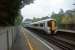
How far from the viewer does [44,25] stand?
148ft

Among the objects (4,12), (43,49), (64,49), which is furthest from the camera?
(64,49)

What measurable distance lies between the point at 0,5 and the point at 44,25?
37.7 m

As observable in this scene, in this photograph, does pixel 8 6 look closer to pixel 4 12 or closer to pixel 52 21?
pixel 4 12

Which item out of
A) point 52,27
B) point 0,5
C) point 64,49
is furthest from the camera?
point 52,27

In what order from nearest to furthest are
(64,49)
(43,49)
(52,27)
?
(43,49), (64,49), (52,27)

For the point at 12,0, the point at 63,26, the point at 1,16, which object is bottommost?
the point at 63,26

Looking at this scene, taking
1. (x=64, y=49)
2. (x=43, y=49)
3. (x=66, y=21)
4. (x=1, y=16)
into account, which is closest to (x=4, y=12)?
(x=1, y=16)

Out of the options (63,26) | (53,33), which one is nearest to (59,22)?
(63,26)

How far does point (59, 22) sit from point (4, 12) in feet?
252

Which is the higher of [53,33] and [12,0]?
[12,0]

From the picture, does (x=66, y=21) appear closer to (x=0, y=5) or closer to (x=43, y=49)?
(x=43, y=49)

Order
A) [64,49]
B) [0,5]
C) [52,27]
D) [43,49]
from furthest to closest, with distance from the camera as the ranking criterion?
[52,27]
[64,49]
[43,49]
[0,5]

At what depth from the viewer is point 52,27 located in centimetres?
4494

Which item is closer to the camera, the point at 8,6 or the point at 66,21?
the point at 8,6
